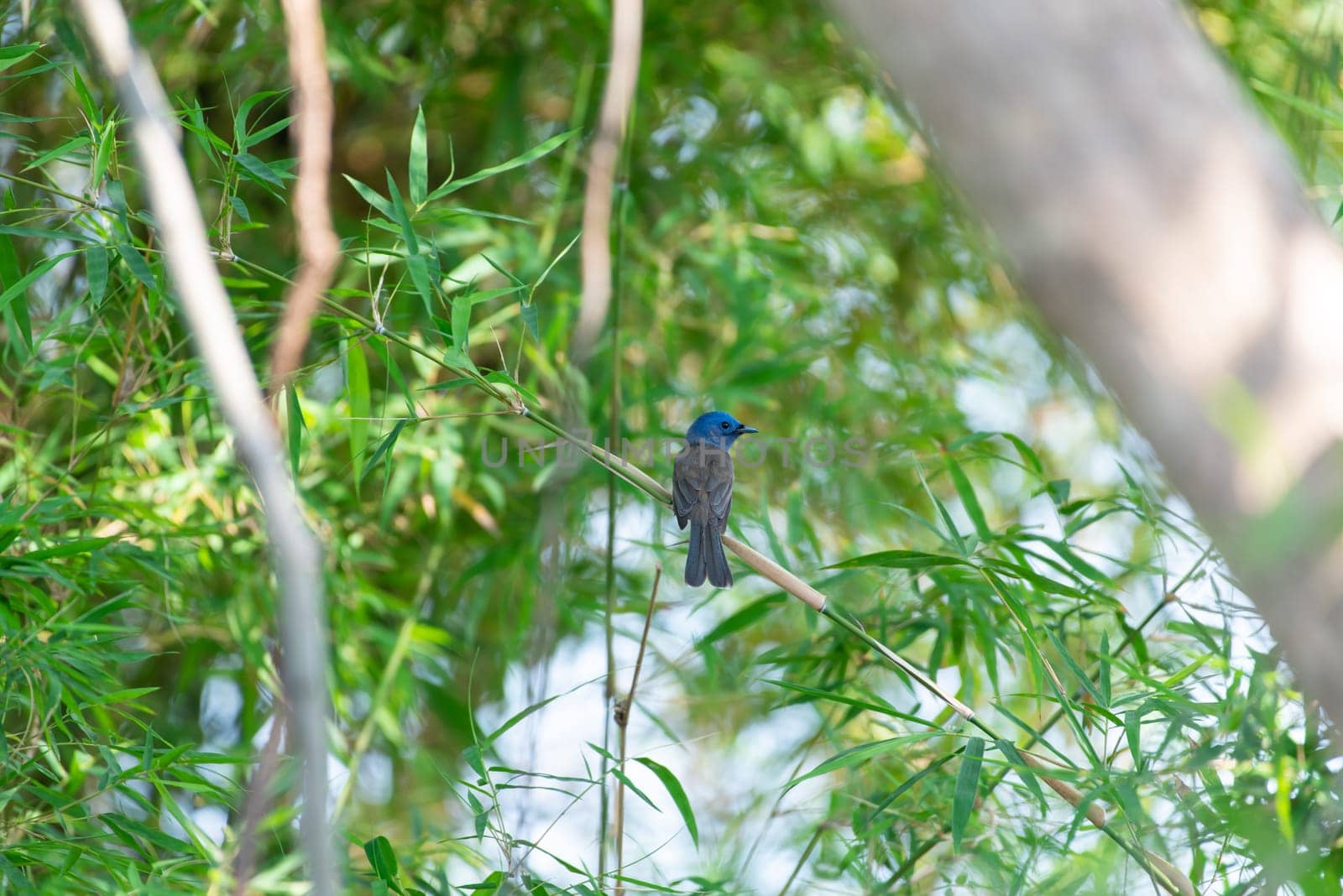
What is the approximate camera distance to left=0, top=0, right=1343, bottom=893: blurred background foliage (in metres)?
2.02

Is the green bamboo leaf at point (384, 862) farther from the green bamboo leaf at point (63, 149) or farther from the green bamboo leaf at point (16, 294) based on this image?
the green bamboo leaf at point (63, 149)

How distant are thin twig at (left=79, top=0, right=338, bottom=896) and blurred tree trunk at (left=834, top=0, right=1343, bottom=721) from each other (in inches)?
25.6

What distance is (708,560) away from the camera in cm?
267

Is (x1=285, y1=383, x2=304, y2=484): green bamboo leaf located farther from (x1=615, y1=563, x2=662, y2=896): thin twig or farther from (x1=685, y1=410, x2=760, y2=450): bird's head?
(x1=685, y1=410, x2=760, y2=450): bird's head

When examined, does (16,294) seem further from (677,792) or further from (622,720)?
(677,792)

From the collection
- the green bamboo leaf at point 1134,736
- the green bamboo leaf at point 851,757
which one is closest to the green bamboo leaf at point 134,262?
the green bamboo leaf at point 851,757

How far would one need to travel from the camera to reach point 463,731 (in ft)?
12.6

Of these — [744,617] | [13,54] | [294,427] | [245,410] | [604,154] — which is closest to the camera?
[245,410]

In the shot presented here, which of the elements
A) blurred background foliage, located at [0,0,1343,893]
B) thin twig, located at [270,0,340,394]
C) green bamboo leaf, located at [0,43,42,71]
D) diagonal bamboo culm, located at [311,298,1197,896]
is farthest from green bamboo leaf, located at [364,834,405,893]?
green bamboo leaf, located at [0,43,42,71]

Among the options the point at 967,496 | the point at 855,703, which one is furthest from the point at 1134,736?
the point at 967,496

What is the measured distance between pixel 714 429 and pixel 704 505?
544 millimetres

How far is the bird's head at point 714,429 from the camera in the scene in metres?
3.27

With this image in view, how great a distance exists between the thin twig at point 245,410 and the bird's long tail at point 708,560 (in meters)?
1.83

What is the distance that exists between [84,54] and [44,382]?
897mm
